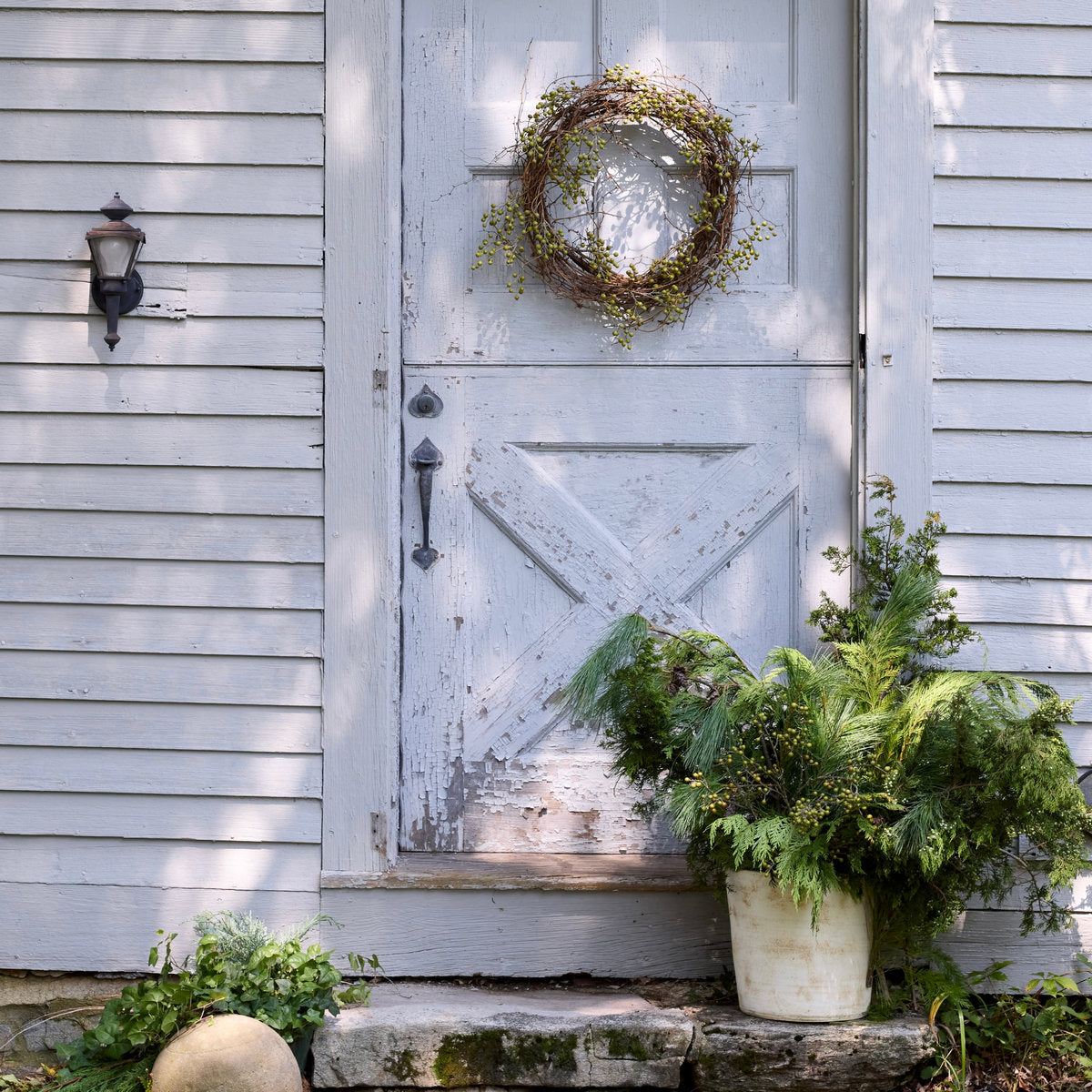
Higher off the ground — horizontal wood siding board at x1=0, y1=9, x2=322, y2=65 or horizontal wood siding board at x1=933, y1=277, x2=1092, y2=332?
horizontal wood siding board at x1=0, y1=9, x2=322, y2=65

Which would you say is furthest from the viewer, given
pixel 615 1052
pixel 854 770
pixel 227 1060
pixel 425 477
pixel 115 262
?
pixel 425 477

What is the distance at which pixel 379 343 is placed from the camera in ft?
10.3

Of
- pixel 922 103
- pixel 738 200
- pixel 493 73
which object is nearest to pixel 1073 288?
pixel 922 103

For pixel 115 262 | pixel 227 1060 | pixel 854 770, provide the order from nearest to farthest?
pixel 227 1060
pixel 854 770
pixel 115 262

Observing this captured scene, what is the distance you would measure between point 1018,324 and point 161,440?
2.33m

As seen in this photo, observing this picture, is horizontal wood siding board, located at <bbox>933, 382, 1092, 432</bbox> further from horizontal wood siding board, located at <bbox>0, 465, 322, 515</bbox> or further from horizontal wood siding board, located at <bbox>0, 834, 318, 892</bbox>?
horizontal wood siding board, located at <bbox>0, 834, 318, 892</bbox>

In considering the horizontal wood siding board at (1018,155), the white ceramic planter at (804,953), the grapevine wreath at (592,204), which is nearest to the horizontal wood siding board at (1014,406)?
the horizontal wood siding board at (1018,155)

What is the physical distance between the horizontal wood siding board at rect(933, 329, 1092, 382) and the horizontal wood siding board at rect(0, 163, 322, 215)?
1.74 m

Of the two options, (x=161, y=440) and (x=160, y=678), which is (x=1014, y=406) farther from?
(x=160, y=678)

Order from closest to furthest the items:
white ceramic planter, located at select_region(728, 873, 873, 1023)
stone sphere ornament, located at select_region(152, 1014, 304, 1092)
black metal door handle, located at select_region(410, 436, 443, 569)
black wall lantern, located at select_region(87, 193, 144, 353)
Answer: stone sphere ornament, located at select_region(152, 1014, 304, 1092) → white ceramic planter, located at select_region(728, 873, 873, 1023) → black wall lantern, located at select_region(87, 193, 144, 353) → black metal door handle, located at select_region(410, 436, 443, 569)

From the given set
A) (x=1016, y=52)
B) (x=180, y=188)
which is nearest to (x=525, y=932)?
(x=180, y=188)

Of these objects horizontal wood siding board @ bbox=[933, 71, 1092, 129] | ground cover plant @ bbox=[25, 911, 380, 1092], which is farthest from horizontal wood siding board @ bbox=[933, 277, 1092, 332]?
ground cover plant @ bbox=[25, 911, 380, 1092]

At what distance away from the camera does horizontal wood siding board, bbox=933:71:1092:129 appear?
3.10 metres

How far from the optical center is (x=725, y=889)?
2.81 meters
